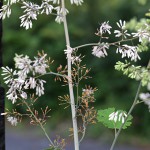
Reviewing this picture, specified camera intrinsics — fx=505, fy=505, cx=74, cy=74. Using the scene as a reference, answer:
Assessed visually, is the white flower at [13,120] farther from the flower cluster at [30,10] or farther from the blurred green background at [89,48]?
the blurred green background at [89,48]

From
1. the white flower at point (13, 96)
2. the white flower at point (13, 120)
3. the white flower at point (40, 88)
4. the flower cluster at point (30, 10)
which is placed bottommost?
the white flower at point (13, 120)

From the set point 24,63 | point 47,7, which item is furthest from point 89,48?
point 24,63

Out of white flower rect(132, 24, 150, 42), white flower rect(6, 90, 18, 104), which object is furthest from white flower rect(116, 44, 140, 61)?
white flower rect(6, 90, 18, 104)

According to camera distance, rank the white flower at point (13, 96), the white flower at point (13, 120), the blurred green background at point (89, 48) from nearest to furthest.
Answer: the white flower at point (13, 96) < the white flower at point (13, 120) < the blurred green background at point (89, 48)

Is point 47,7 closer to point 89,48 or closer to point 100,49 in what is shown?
point 100,49

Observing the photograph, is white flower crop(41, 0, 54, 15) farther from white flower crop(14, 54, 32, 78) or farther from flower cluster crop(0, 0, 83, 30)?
white flower crop(14, 54, 32, 78)

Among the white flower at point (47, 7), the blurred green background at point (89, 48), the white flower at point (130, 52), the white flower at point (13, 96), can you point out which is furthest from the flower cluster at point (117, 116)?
the blurred green background at point (89, 48)

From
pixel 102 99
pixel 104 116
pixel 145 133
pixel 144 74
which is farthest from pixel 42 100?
pixel 144 74

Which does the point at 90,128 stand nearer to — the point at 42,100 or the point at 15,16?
the point at 42,100
